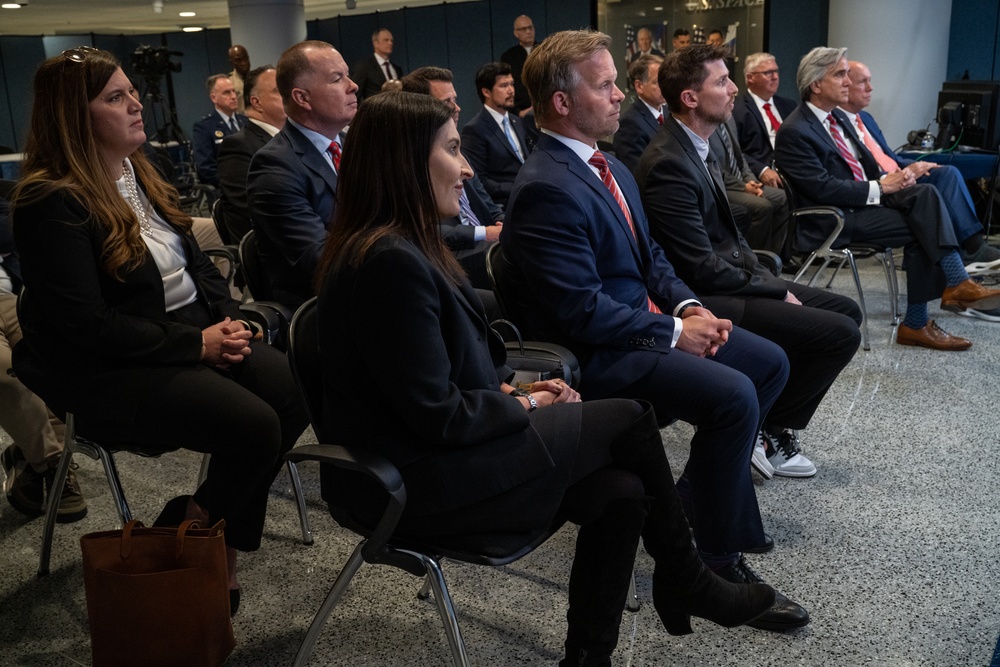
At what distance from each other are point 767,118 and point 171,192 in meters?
4.40

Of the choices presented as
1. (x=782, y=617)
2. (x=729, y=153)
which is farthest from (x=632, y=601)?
(x=729, y=153)

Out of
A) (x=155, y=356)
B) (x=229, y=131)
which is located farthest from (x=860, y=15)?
(x=155, y=356)

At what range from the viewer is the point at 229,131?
23.7 feet

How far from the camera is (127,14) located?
14328mm

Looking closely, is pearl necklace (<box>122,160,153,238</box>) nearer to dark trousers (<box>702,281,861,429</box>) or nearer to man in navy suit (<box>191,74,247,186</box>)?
dark trousers (<box>702,281,861,429</box>)

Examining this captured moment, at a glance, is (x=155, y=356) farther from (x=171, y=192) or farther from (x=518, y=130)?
(x=518, y=130)

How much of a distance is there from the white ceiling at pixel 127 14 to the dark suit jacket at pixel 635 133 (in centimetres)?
838

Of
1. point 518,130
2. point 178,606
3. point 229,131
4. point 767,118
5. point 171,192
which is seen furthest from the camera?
point 229,131

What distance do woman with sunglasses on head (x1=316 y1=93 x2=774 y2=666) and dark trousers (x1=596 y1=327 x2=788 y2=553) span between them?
0.46 m

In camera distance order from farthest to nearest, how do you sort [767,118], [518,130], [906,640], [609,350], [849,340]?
[767,118] → [518,130] → [849,340] → [609,350] → [906,640]

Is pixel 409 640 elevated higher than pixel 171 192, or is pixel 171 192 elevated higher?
pixel 171 192

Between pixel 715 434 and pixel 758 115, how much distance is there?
Result: 4.08 metres

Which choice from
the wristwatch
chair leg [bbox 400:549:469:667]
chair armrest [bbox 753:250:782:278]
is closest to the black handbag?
the wristwatch

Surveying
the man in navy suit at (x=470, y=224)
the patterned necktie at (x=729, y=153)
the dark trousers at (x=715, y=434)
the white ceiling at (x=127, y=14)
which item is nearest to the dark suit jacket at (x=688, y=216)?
the dark trousers at (x=715, y=434)
